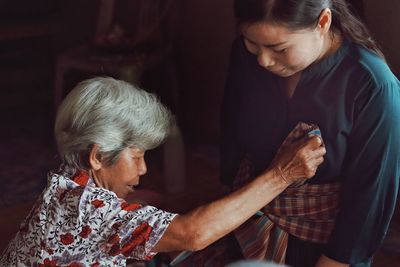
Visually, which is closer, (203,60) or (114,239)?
(114,239)

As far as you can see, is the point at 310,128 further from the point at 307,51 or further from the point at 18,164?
the point at 18,164

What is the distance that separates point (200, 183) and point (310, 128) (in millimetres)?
1614

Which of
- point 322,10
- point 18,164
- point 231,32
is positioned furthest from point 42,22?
point 322,10

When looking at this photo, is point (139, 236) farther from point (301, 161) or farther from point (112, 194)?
point (301, 161)

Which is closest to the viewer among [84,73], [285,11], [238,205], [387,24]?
[285,11]

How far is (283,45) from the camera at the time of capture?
4.34 feet

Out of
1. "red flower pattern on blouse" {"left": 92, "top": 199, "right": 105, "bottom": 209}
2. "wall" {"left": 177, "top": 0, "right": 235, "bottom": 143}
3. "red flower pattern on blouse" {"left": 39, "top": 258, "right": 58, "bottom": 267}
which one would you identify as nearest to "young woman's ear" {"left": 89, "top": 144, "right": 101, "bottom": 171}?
"red flower pattern on blouse" {"left": 92, "top": 199, "right": 105, "bottom": 209}

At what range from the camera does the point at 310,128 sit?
4.78 feet

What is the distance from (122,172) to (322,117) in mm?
506

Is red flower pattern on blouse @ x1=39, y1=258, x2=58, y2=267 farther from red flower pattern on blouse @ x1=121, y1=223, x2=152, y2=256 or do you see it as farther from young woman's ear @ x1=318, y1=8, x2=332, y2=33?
young woman's ear @ x1=318, y1=8, x2=332, y2=33

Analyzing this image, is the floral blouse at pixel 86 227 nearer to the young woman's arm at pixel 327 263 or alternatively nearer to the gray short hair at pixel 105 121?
the gray short hair at pixel 105 121

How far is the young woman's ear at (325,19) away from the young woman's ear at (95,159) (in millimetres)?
584

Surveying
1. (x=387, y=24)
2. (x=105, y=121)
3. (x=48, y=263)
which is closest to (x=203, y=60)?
(x=387, y=24)

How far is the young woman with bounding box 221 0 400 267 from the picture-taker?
133cm
